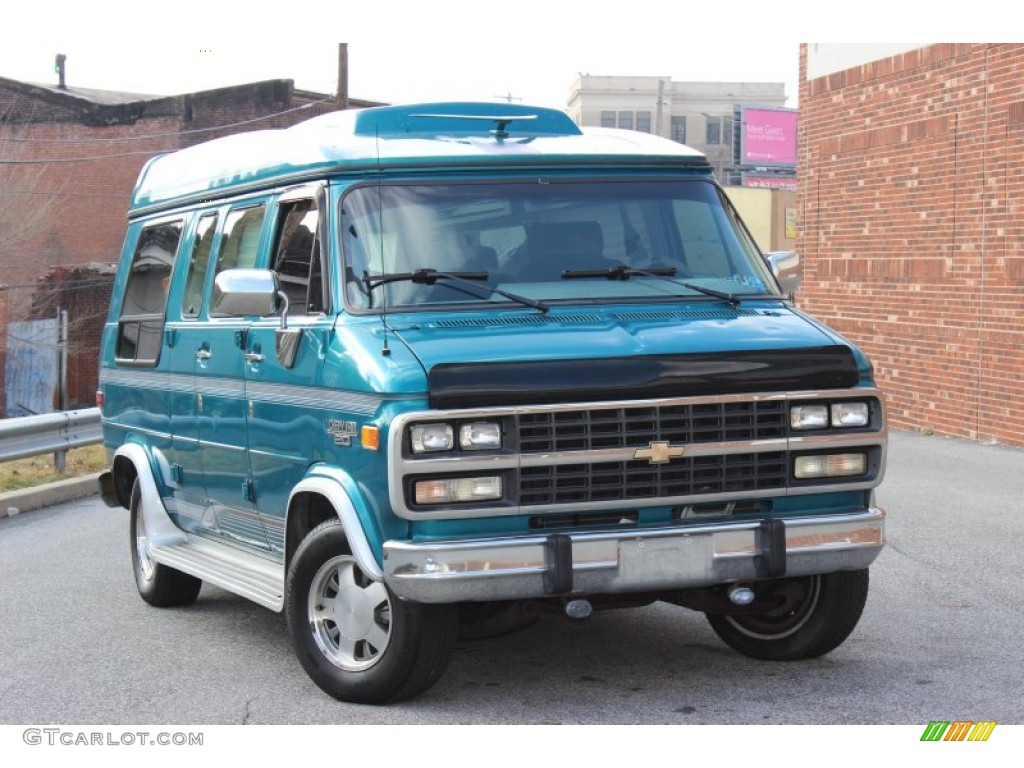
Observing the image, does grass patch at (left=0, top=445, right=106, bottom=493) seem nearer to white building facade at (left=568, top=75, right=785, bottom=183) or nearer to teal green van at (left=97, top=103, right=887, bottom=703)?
teal green van at (left=97, top=103, right=887, bottom=703)

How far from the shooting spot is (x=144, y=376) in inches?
350

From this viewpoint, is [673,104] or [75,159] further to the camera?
[673,104]

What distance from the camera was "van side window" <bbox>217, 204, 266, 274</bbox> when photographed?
7.55m

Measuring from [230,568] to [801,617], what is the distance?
271cm

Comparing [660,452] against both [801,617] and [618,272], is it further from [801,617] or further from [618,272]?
[801,617]

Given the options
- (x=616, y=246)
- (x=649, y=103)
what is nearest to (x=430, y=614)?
(x=616, y=246)

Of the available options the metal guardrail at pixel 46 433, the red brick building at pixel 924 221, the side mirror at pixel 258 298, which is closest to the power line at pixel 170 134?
the red brick building at pixel 924 221

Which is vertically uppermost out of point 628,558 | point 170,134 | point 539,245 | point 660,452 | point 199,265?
point 170,134

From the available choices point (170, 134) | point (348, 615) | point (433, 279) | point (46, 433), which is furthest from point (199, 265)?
point (170, 134)

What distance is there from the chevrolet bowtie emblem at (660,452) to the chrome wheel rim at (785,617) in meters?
1.14

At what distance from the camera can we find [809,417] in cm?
622

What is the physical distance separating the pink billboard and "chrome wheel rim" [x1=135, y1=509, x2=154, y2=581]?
85.3 metres

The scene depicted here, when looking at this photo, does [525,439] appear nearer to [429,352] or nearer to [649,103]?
[429,352]

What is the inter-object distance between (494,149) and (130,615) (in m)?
3.46
